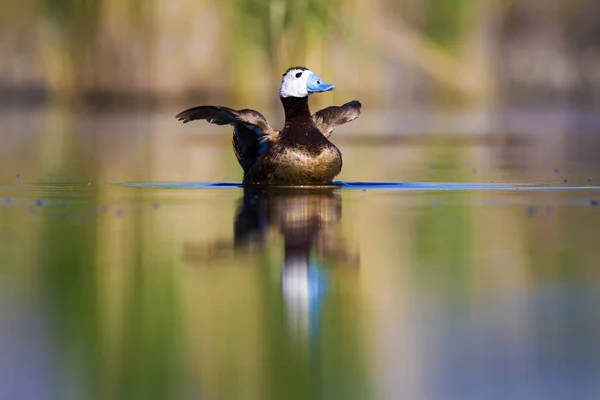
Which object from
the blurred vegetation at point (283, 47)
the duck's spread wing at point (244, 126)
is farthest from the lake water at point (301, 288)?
the blurred vegetation at point (283, 47)

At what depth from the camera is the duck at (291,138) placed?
368 inches

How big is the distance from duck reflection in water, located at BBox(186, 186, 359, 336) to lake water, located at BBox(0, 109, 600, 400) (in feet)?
0.05

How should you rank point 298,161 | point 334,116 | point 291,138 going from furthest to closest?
point 334,116 < point 291,138 < point 298,161

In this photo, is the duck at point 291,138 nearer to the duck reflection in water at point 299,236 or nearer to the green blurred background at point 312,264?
the duck reflection in water at point 299,236

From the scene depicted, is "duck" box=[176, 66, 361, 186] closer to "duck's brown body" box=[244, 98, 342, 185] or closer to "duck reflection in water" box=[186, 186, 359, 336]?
"duck's brown body" box=[244, 98, 342, 185]

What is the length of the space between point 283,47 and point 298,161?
1684 centimetres

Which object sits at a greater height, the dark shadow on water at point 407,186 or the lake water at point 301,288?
the dark shadow on water at point 407,186

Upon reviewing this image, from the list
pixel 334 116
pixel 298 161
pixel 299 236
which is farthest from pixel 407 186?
pixel 299 236

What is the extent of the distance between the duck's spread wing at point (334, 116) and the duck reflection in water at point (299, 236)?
120 cm

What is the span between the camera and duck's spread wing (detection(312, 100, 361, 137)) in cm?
1037

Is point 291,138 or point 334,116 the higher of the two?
point 334,116

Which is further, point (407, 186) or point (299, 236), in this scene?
point (407, 186)

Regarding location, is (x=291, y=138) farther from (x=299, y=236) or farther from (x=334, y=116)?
(x=299, y=236)

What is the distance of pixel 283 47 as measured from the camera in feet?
85.2
